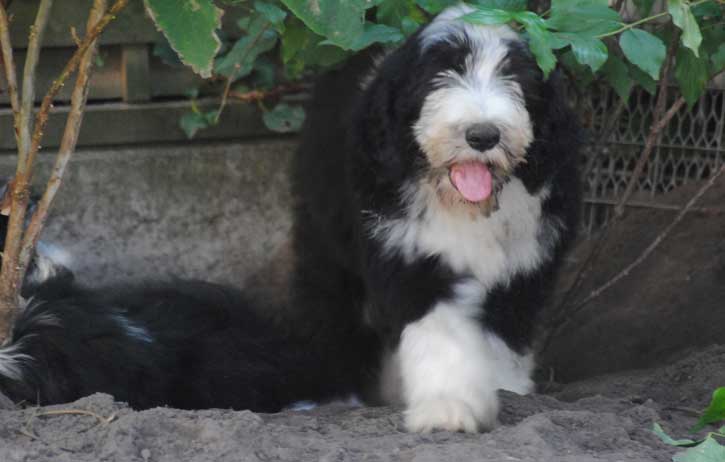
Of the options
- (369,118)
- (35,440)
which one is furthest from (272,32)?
(35,440)

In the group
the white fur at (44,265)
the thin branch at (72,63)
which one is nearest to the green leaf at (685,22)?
the thin branch at (72,63)

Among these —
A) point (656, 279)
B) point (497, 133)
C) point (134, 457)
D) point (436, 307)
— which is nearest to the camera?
point (134, 457)

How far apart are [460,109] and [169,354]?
1.34 m

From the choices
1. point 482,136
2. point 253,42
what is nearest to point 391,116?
point 482,136

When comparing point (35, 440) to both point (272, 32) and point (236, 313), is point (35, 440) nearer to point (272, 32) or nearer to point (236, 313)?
point (236, 313)

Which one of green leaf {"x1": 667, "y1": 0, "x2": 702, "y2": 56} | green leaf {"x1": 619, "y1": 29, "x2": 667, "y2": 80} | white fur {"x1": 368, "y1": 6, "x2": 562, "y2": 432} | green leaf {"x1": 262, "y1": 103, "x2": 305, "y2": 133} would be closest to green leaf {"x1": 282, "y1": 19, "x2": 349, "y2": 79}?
white fur {"x1": 368, "y1": 6, "x2": 562, "y2": 432}

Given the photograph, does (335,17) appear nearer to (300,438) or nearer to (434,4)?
(434,4)

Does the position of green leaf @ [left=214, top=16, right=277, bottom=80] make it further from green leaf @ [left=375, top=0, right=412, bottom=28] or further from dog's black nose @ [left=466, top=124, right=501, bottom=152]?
dog's black nose @ [left=466, top=124, right=501, bottom=152]

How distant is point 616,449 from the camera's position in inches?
128

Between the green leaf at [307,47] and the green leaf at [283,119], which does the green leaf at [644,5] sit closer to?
the green leaf at [307,47]

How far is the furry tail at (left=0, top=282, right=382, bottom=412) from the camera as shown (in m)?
3.80

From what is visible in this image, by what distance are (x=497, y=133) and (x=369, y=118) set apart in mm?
523

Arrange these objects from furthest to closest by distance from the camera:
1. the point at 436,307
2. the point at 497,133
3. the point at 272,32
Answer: the point at 272,32
the point at 436,307
the point at 497,133

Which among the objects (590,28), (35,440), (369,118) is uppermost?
(590,28)
